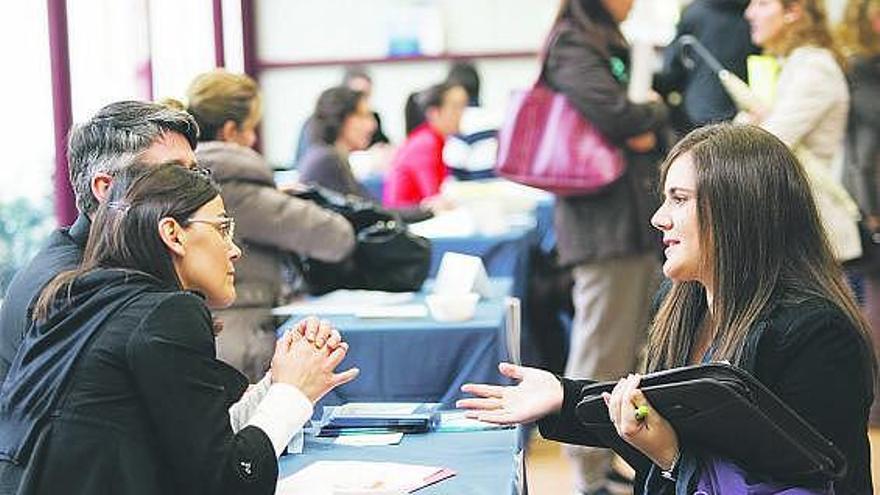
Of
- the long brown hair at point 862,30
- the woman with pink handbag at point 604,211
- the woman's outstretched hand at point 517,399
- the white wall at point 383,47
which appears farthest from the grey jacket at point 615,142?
the white wall at point 383,47

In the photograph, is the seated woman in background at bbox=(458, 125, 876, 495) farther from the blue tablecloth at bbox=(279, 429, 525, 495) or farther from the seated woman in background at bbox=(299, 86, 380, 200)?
the seated woman in background at bbox=(299, 86, 380, 200)

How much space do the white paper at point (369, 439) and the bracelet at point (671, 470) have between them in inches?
18.8

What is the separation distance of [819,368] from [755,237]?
211 mm

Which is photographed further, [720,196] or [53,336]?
[720,196]

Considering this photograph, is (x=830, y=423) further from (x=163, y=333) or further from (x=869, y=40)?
(x=869, y=40)

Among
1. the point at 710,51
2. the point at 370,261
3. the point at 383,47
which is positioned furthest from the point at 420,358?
the point at 383,47

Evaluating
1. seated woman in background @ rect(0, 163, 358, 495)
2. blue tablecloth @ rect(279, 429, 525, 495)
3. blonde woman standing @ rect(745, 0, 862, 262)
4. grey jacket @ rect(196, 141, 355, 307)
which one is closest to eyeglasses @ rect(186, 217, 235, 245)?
seated woman in background @ rect(0, 163, 358, 495)

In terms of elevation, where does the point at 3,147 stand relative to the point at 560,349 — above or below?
above

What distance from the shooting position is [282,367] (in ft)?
6.66

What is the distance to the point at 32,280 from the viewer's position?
7.09 ft

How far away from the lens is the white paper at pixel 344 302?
354cm

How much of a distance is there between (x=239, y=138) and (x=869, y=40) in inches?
91.4

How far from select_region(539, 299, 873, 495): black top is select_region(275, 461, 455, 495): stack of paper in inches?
15.0

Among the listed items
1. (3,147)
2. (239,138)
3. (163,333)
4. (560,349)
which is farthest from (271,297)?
(560,349)
